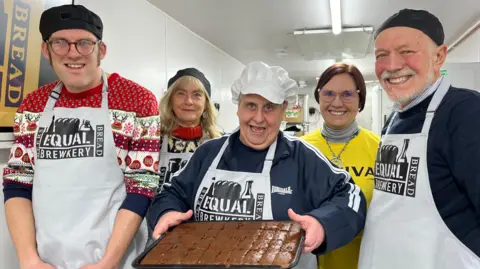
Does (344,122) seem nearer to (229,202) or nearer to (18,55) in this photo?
(229,202)

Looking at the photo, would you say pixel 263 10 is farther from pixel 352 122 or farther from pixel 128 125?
pixel 128 125

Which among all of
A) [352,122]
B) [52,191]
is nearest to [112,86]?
[52,191]

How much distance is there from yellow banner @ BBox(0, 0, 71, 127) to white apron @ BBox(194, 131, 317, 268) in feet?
2.74

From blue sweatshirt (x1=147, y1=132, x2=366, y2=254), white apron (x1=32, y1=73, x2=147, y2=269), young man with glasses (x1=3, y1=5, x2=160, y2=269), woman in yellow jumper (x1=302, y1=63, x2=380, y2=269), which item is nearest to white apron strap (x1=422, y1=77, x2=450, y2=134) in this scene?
blue sweatshirt (x1=147, y1=132, x2=366, y2=254)

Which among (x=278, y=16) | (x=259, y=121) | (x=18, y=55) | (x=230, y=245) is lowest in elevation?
(x=230, y=245)

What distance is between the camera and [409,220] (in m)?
1.08

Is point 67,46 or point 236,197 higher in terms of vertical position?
point 67,46

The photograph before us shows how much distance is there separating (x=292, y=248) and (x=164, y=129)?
3.81ft

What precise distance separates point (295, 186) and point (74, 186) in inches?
27.8

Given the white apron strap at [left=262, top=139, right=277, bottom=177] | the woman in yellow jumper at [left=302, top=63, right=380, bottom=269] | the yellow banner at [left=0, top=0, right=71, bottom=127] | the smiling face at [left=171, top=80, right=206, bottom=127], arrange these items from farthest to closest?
1. the smiling face at [left=171, top=80, right=206, bottom=127]
2. the woman in yellow jumper at [left=302, top=63, right=380, bottom=269]
3. the yellow banner at [left=0, top=0, right=71, bottom=127]
4. the white apron strap at [left=262, top=139, right=277, bottom=177]

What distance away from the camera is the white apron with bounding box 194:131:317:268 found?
122 centimetres

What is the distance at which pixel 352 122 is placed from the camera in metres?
1.81

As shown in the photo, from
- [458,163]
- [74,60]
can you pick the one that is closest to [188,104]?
[74,60]

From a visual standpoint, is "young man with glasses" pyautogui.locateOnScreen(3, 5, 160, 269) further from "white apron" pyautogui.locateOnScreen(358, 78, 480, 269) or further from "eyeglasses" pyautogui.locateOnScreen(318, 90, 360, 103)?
"eyeglasses" pyautogui.locateOnScreen(318, 90, 360, 103)
